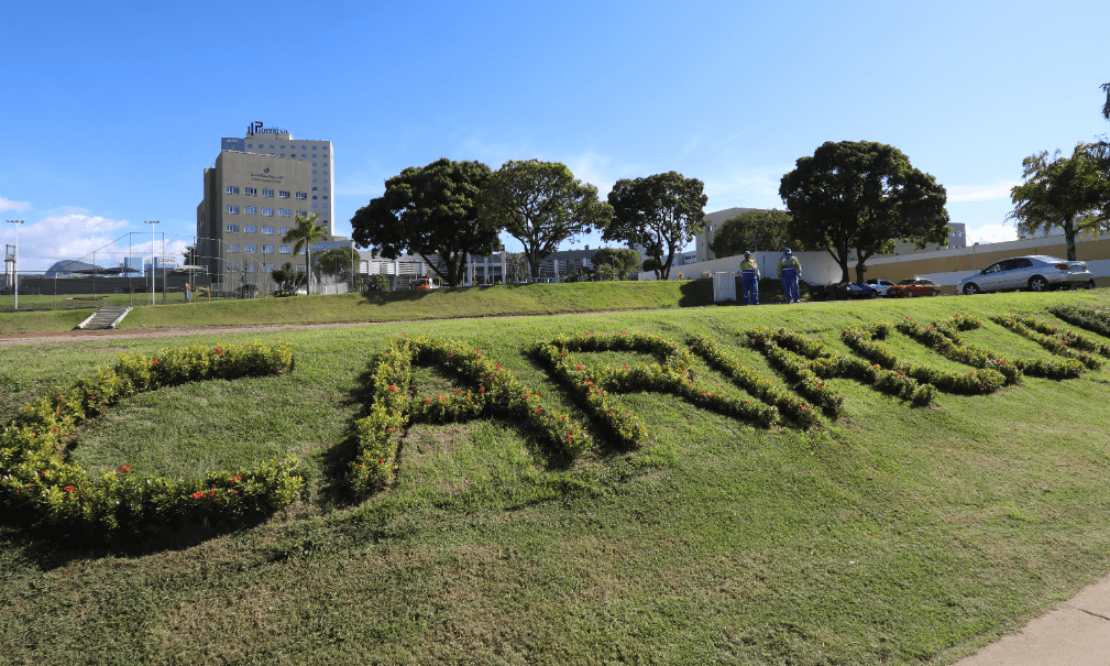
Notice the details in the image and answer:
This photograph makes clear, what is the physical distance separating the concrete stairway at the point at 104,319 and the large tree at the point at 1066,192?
4647cm

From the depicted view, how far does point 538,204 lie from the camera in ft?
104

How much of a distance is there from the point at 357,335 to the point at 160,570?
14.2ft

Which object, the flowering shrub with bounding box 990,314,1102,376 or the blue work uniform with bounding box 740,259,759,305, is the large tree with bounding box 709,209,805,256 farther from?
the flowering shrub with bounding box 990,314,1102,376

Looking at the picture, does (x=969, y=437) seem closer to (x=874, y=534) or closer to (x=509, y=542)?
(x=874, y=534)

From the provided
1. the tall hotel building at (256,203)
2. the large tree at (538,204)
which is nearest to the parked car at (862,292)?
the large tree at (538,204)

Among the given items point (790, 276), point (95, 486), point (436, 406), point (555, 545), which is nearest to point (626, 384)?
point (436, 406)

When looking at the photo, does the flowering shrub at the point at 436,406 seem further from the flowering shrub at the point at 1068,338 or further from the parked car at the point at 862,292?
the parked car at the point at 862,292

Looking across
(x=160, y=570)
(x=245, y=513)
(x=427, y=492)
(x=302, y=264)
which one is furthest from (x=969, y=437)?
(x=302, y=264)

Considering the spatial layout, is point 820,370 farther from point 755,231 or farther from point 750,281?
point 755,231

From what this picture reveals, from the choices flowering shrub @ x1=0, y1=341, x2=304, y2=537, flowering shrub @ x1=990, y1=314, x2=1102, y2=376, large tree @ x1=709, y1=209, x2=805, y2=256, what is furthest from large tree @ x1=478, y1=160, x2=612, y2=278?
large tree @ x1=709, y1=209, x2=805, y2=256

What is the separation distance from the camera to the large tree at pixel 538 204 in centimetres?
3055

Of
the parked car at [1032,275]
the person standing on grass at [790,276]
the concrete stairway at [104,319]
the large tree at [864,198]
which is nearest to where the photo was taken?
the person standing on grass at [790,276]

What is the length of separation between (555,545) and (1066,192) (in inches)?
1582

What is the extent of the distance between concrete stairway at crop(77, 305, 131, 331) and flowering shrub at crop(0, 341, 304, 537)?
18.0 metres
